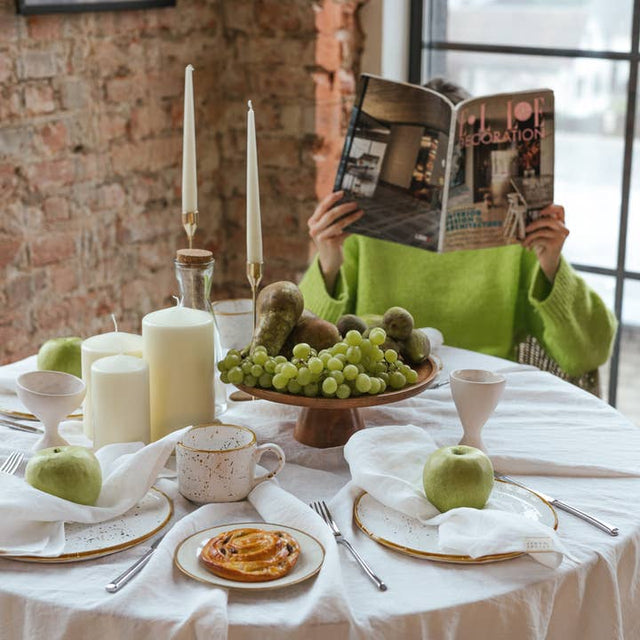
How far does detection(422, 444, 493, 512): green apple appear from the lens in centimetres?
114

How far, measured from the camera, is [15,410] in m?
1.51

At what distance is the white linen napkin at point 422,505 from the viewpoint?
1061mm

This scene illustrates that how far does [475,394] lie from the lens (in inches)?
51.6

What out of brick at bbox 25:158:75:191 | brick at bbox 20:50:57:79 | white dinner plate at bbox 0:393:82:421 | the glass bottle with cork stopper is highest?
brick at bbox 20:50:57:79

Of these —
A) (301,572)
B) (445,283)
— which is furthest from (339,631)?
(445,283)

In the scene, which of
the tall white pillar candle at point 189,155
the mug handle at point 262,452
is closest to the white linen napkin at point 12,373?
the tall white pillar candle at point 189,155

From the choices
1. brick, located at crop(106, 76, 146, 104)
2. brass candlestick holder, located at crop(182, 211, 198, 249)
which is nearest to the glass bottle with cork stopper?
brass candlestick holder, located at crop(182, 211, 198, 249)

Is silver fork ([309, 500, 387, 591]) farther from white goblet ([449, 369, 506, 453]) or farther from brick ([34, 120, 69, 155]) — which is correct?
brick ([34, 120, 69, 155])

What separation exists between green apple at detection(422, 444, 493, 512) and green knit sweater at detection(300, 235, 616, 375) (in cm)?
88

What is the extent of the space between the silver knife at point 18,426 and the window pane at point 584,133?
170 cm

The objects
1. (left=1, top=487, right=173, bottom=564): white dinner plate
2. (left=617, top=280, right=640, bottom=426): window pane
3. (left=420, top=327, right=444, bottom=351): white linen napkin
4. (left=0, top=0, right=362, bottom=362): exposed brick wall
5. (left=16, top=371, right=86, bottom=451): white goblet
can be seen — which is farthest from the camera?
(left=617, top=280, right=640, bottom=426): window pane

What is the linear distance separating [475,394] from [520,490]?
14cm

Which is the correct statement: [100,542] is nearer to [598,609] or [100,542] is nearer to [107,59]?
[598,609]

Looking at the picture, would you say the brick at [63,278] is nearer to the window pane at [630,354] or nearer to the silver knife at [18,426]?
the silver knife at [18,426]
